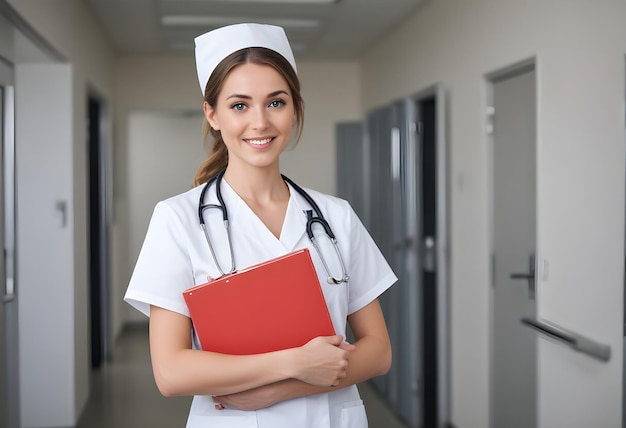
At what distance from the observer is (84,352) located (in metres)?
4.13

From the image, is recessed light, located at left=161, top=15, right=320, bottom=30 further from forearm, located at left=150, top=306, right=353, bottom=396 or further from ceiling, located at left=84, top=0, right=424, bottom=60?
forearm, located at left=150, top=306, right=353, bottom=396

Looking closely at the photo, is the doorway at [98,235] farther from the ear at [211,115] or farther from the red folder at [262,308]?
the red folder at [262,308]

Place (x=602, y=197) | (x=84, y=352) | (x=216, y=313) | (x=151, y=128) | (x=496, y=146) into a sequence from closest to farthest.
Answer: (x=216, y=313) → (x=602, y=197) → (x=496, y=146) → (x=84, y=352) → (x=151, y=128)

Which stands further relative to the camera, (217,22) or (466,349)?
(217,22)

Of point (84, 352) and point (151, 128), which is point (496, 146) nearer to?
point (84, 352)

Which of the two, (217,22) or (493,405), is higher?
(217,22)

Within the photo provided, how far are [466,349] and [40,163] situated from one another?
8.04 feet

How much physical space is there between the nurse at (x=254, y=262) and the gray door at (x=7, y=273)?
70.1 inches

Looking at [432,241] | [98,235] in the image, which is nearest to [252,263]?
[432,241]

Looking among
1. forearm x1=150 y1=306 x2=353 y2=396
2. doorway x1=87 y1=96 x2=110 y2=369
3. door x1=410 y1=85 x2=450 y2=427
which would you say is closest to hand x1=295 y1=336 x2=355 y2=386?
forearm x1=150 y1=306 x2=353 y2=396

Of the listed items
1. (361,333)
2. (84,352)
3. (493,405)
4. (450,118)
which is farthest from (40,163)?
(361,333)

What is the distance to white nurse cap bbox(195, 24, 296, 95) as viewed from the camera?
3.79 ft

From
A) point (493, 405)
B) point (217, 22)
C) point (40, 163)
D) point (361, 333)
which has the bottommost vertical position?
point (493, 405)

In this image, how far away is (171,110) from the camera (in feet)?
20.9
